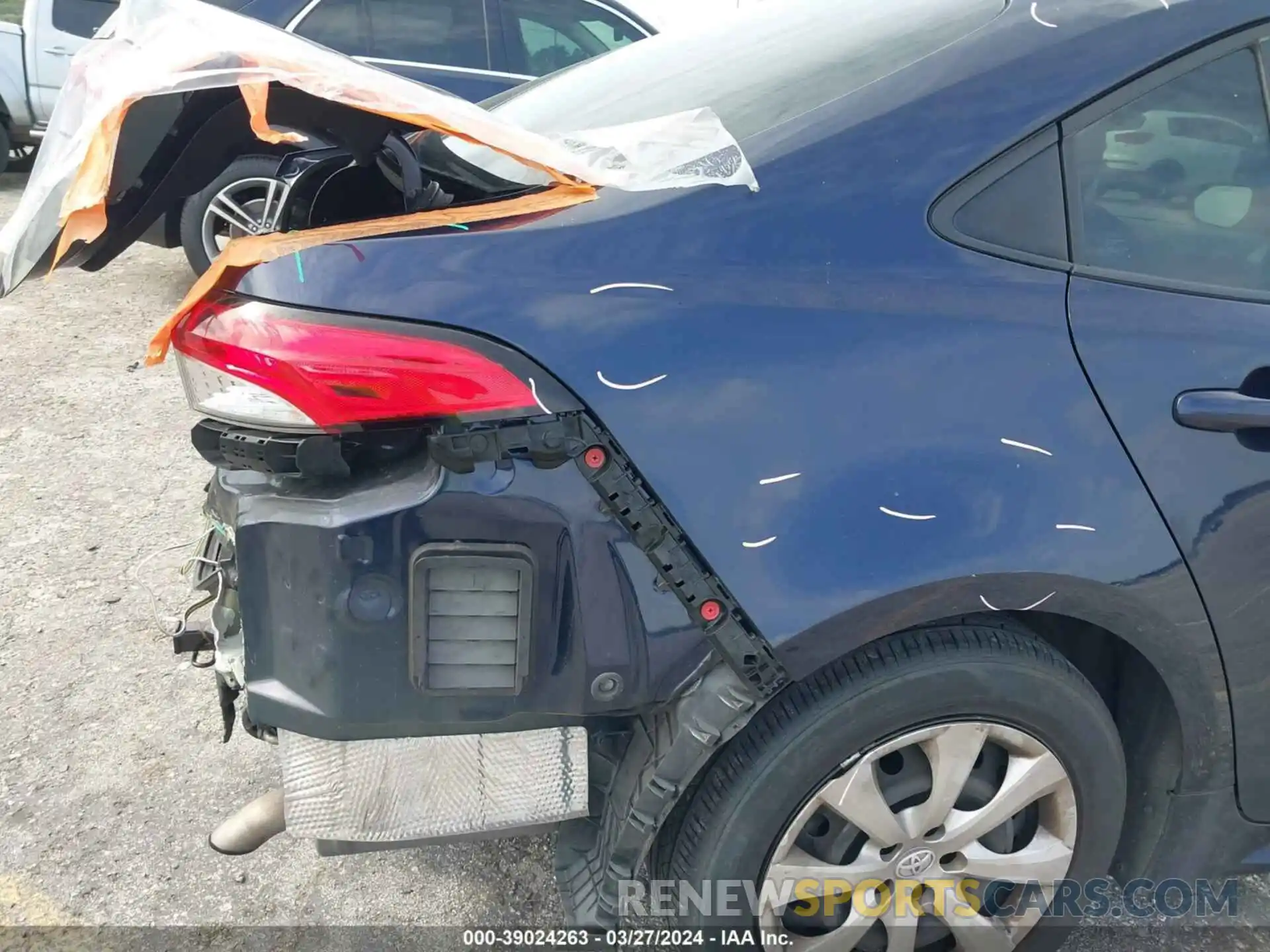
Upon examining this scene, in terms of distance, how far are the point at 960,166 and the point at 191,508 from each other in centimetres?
297

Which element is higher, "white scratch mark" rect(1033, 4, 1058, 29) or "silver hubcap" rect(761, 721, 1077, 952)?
"white scratch mark" rect(1033, 4, 1058, 29)

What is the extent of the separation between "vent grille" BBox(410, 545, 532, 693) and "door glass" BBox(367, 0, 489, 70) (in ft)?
16.2

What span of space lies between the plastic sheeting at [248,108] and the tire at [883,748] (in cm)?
78

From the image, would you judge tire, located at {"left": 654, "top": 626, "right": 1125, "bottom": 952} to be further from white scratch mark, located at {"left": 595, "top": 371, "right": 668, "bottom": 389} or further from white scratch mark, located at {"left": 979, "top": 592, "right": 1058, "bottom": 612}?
white scratch mark, located at {"left": 595, "top": 371, "right": 668, "bottom": 389}

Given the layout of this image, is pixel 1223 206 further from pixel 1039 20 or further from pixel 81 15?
pixel 81 15

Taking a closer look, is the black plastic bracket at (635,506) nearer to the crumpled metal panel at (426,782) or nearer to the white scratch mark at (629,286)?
the white scratch mark at (629,286)

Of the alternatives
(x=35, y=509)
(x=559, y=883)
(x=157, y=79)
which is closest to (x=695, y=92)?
(x=157, y=79)

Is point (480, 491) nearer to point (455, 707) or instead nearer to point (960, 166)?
point (455, 707)

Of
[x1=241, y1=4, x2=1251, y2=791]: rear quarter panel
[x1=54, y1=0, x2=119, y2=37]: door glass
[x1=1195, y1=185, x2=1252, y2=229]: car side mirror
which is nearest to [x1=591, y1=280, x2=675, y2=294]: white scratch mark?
[x1=241, y1=4, x2=1251, y2=791]: rear quarter panel

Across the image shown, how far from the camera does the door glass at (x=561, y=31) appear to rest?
5652mm

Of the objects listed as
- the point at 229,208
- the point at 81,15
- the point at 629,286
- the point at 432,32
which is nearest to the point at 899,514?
the point at 629,286

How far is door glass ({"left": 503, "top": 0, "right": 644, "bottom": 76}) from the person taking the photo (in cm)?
565

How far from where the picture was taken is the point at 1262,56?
1.55 meters

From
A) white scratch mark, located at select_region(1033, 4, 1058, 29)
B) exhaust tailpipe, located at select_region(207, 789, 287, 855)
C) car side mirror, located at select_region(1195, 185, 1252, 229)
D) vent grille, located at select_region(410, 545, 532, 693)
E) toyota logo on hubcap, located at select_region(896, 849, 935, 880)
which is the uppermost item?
white scratch mark, located at select_region(1033, 4, 1058, 29)
